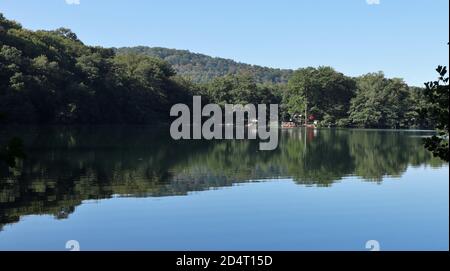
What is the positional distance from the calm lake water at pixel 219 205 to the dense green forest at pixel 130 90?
2456 cm

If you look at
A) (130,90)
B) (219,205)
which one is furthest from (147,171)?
(130,90)

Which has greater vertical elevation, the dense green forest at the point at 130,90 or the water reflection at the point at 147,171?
the dense green forest at the point at 130,90

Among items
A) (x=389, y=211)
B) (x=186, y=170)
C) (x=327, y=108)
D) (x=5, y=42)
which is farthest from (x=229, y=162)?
(x=327, y=108)

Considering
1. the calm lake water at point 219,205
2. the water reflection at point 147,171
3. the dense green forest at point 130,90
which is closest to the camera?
the calm lake water at point 219,205

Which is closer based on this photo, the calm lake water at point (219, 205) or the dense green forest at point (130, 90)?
the calm lake water at point (219, 205)

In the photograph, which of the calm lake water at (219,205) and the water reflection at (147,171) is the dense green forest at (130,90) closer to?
the water reflection at (147,171)

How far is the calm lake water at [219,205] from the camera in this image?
9.10m

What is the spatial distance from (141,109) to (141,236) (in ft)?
208

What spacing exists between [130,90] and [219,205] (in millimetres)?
59747

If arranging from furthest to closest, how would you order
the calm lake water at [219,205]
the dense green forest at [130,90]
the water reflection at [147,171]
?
the dense green forest at [130,90] → the water reflection at [147,171] → the calm lake water at [219,205]

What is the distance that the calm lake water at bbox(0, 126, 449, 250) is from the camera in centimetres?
910

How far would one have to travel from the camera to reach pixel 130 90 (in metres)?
70.5

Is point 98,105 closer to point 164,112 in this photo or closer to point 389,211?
point 164,112

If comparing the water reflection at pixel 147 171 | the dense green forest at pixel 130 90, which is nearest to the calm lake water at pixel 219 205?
the water reflection at pixel 147 171
